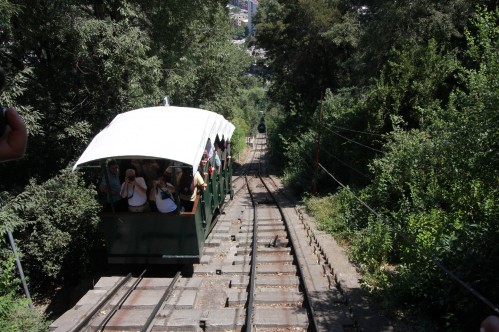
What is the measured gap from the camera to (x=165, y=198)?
797 centimetres

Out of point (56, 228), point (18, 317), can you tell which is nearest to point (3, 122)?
point (18, 317)

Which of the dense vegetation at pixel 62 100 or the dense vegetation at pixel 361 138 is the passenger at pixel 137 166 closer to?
the dense vegetation at pixel 62 100

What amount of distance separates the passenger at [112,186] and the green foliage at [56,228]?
1603mm

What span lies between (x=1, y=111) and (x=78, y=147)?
10479 millimetres

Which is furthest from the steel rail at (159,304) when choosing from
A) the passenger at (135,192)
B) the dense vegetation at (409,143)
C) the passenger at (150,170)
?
the dense vegetation at (409,143)

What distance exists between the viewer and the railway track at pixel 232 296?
20.7ft

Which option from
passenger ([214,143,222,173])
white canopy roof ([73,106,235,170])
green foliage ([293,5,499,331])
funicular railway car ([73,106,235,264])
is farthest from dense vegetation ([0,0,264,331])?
green foliage ([293,5,499,331])

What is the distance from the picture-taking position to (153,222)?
7.95 metres

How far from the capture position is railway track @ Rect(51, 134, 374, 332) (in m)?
6.31

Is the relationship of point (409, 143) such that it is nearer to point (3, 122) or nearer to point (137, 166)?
point (137, 166)

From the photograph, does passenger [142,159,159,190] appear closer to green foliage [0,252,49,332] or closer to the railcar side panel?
the railcar side panel

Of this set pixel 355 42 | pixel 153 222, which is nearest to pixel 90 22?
pixel 153 222

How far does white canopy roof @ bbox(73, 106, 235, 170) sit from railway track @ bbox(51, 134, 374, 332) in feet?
7.92

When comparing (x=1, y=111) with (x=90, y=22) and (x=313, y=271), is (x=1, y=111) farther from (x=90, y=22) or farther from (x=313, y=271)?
(x=90, y=22)
